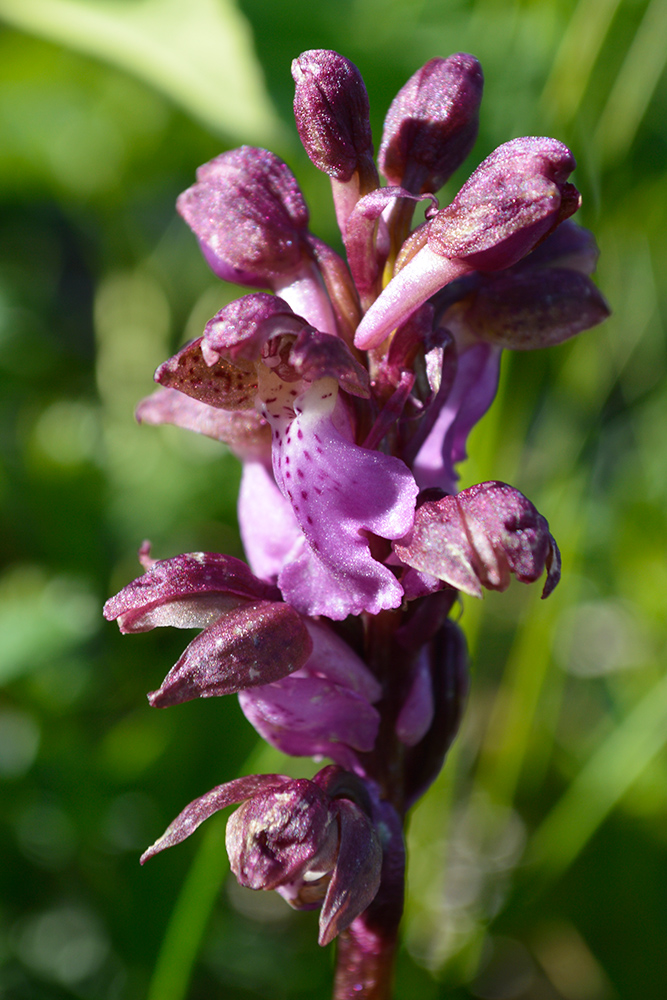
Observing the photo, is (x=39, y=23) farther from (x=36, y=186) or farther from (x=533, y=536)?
(x=533, y=536)

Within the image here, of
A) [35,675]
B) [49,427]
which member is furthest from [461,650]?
[49,427]

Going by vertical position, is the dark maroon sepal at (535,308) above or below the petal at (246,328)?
above

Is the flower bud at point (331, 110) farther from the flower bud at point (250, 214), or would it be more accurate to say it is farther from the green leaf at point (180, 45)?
the green leaf at point (180, 45)

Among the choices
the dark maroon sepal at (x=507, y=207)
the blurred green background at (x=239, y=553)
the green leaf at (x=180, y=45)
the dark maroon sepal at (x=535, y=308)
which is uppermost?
the dark maroon sepal at (x=507, y=207)

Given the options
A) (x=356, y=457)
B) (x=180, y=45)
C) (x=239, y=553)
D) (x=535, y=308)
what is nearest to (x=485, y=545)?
(x=356, y=457)

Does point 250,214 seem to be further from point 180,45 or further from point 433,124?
point 180,45

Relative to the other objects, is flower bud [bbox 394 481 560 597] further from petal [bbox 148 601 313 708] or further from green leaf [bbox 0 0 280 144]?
green leaf [bbox 0 0 280 144]

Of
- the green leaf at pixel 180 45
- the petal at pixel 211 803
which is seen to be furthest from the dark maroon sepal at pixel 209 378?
the green leaf at pixel 180 45
